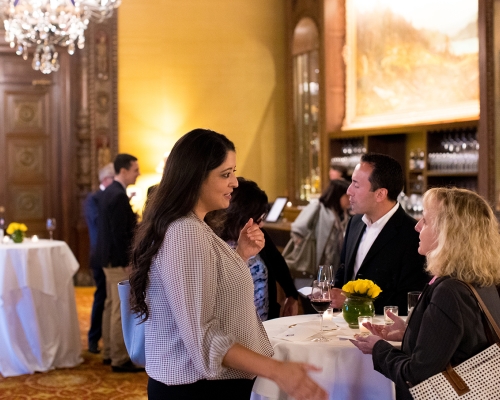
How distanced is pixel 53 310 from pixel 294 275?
7.60 feet

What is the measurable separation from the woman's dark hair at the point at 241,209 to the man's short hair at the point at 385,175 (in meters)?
0.62

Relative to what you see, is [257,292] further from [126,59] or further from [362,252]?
[126,59]

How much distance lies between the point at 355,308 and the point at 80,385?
341 cm

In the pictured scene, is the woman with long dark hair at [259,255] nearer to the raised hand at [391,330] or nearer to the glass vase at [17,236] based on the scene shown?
the raised hand at [391,330]

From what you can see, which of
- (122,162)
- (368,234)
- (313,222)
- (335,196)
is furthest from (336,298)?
(122,162)

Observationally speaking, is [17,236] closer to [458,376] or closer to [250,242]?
[250,242]

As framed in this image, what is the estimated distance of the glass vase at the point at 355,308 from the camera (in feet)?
11.7

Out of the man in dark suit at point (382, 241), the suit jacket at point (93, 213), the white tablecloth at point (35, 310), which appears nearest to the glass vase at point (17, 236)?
the white tablecloth at point (35, 310)

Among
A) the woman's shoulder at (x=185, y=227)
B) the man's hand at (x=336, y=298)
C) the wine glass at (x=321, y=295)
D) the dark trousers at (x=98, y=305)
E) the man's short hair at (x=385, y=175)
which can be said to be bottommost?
the dark trousers at (x=98, y=305)

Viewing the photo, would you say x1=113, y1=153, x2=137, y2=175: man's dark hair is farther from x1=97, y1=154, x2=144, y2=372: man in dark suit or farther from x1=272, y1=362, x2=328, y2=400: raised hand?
x1=272, y1=362, x2=328, y2=400: raised hand

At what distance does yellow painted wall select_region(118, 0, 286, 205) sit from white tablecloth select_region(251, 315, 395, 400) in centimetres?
882

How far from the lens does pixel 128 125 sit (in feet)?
39.4

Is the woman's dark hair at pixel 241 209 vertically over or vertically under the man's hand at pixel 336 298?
over

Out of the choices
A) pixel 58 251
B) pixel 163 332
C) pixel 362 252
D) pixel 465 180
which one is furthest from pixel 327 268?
pixel 465 180
